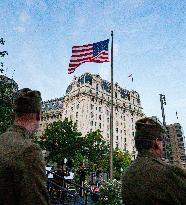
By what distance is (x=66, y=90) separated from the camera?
98250mm

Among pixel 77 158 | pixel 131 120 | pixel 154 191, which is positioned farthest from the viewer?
pixel 131 120

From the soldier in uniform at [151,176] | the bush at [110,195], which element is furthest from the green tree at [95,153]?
the soldier in uniform at [151,176]

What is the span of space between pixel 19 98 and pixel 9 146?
1.62ft

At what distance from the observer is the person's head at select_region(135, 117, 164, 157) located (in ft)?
9.99

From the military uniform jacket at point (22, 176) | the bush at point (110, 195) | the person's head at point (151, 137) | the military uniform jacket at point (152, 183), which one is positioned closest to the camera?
the military uniform jacket at point (22, 176)

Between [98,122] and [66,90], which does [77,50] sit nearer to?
[98,122]

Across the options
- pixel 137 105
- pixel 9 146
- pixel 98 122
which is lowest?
pixel 9 146

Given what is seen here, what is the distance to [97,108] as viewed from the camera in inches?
3531

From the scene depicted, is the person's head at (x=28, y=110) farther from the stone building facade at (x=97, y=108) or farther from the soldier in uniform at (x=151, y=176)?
the stone building facade at (x=97, y=108)

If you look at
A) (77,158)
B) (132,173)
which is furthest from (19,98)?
(77,158)

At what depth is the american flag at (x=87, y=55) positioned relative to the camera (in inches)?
715

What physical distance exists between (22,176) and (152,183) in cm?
117

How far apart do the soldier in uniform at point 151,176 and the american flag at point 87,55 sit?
15.2 meters

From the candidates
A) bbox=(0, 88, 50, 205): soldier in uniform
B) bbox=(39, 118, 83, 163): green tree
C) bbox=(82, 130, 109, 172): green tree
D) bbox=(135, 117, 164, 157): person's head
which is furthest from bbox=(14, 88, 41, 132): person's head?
bbox=(82, 130, 109, 172): green tree
